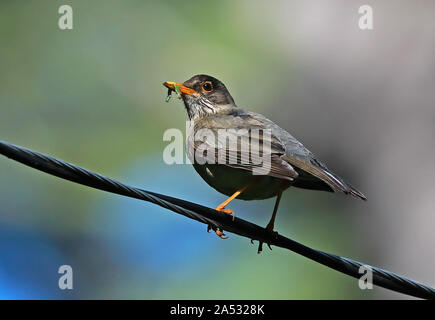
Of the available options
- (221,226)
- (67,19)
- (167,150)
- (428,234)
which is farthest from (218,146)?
(67,19)

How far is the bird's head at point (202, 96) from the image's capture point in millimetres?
7496

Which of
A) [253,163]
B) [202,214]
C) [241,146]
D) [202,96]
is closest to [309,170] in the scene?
[253,163]

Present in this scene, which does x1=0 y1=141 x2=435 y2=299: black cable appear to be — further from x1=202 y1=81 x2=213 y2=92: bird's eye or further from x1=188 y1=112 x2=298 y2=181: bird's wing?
x1=202 y1=81 x2=213 y2=92: bird's eye

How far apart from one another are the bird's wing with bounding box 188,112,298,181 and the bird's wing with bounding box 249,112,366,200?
0.37ft

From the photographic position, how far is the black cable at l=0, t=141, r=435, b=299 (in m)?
3.61

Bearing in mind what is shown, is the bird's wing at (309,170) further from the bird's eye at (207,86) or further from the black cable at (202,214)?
the bird's eye at (207,86)

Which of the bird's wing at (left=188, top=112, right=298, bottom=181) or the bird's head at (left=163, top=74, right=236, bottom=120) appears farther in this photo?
the bird's head at (left=163, top=74, right=236, bottom=120)

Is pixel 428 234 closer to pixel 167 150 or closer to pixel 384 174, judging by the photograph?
pixel 384 174

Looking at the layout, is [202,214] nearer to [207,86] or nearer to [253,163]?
[253,163]

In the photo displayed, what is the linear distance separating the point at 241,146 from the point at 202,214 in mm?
1470

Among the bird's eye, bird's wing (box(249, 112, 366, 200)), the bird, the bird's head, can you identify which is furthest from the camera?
the bird's eye

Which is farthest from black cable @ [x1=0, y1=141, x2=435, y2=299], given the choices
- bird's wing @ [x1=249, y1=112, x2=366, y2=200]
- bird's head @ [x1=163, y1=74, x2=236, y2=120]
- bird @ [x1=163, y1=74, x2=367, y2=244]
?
bird's head @ [x1=163, y1=74, x2=236, y2=120]

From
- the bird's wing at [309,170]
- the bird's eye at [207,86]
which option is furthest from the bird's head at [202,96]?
the bird's wing at [309,170]

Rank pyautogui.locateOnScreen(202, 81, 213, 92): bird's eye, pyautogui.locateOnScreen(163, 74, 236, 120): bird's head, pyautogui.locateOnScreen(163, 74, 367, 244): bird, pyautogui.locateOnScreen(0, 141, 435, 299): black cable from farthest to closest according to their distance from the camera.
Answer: pyautogui.locateOnScreen(202, 81, 213, 92): bird's eye
pyautogui.locateOnScreen(163, 74, 236, 120): bird's head
pyautogui.locateOnScreen(163, 74, 367, 244): bird
pyautogui.locateOnScreen(0, 141, 435, 299): black cable
